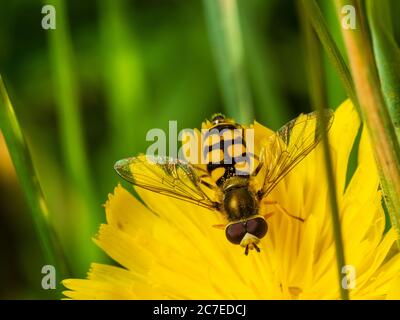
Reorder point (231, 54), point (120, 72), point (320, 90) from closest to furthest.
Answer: point (320, 90) < point (231, 54) < point (120, 72)

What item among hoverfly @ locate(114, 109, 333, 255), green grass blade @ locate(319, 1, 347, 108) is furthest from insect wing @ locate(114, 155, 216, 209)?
green grass blade @ locate(319, 1, 347, 108)

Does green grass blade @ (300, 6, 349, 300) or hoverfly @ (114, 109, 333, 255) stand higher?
hoverfly @ (114, 109, 333, 255)

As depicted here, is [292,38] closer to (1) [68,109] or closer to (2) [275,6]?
(2) [275,6]

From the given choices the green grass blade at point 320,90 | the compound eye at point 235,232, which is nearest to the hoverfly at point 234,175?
the compound eye at point 235,232

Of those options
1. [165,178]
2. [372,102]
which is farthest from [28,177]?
[372,102]

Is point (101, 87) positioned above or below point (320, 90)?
above

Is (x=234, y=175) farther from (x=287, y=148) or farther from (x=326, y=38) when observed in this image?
(x=326, y=38)

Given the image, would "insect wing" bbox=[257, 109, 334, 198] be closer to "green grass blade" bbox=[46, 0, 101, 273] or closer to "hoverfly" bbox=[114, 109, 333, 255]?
"hoverfly" bbox=[114, 109, 333, 255]
